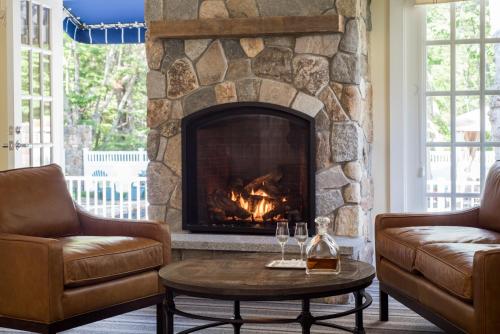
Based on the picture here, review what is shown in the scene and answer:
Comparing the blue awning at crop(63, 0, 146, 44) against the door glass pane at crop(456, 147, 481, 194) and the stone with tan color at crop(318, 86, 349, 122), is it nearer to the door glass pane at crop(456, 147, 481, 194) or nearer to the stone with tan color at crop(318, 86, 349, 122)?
the stone with tan color at crop(318, 86, 349, 122)

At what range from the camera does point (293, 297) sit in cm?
305

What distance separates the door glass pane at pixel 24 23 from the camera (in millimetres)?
5707

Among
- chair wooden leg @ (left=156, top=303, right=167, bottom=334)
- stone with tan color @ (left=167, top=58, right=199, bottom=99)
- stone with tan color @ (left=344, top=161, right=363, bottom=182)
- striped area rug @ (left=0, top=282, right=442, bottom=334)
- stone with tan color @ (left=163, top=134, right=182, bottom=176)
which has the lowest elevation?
striped area rug @ (left=0, top=282, right=442, bottom=334)

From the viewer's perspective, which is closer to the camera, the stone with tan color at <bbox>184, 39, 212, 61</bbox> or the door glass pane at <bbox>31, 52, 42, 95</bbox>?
the stone with tan color at <bbox>184, 39, 212, 61</bbox>

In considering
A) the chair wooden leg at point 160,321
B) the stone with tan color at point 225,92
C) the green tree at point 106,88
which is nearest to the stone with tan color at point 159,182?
the stone with tan color at point 225,92

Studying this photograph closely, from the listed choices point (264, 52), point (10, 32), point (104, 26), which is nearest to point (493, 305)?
point (264, 52)

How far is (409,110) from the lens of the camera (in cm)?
571

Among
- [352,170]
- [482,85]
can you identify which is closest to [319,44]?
[352,170]

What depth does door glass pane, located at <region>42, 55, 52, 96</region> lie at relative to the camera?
5949 mm

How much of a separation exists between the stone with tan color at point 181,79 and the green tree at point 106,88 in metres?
9.61

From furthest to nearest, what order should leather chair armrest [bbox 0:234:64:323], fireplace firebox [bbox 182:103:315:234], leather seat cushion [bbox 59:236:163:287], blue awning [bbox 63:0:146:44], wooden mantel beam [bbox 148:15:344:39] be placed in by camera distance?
1. blue awning [bbox 63:0:146:44]
2. fireplace firebox [bbox 182:103:315:234]
3. wooden mantel beam [bbox 148:15:344:39]
4. leather seat cushion [bbox 59:236:163:287]
5. leather chair armrest [bbox 0:234:64:323]

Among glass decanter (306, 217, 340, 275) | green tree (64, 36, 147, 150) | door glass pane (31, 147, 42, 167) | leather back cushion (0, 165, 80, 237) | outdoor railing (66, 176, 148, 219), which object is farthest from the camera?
green tree (64, 36, 147, 150)

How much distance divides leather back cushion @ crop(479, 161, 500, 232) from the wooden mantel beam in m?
1.32

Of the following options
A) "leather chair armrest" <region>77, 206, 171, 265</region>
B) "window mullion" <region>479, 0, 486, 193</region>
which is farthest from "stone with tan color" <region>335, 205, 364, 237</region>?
"leather chair armrest" <region>77, 206, 171, 265</region>
